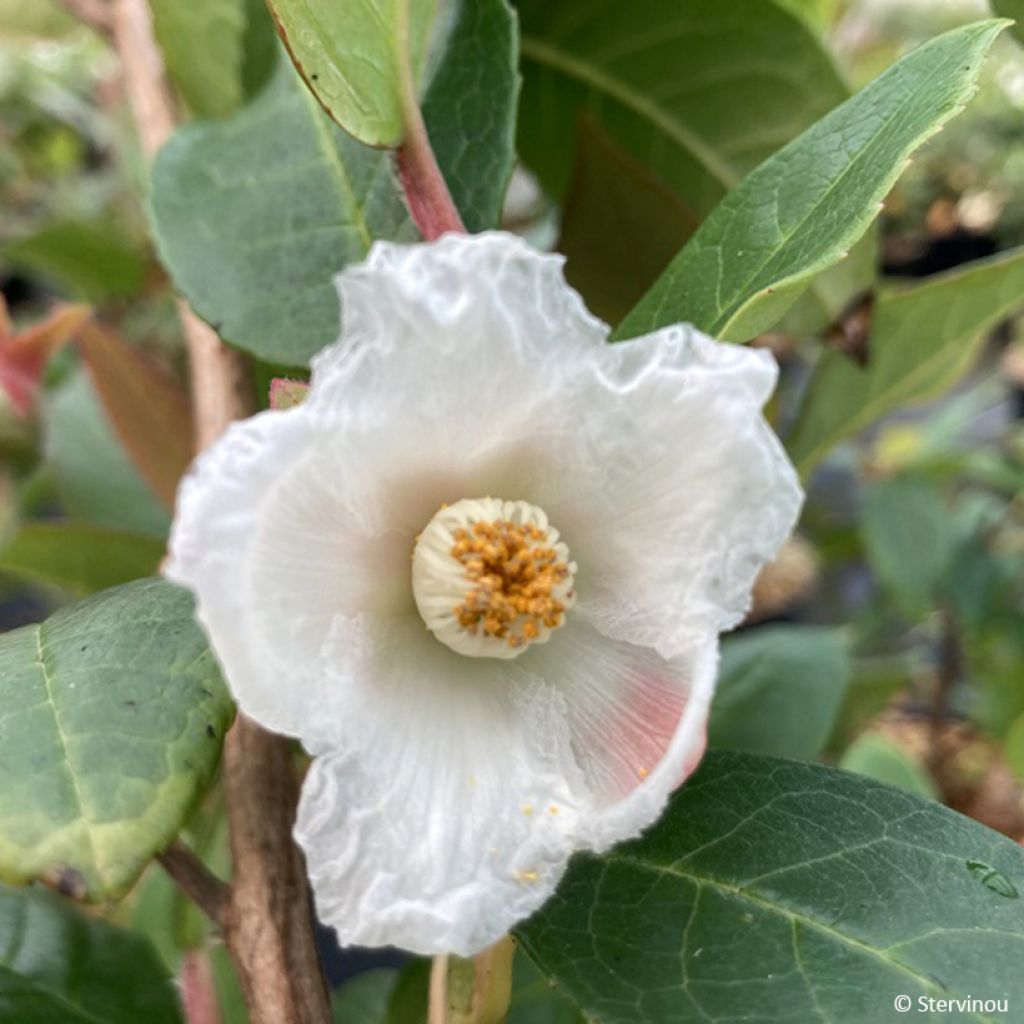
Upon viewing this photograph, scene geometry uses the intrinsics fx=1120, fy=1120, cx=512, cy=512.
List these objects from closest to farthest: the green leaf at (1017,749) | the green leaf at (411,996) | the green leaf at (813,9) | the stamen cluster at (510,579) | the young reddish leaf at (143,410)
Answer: the stamen cluster at (510,579)
the green leaf at (411,996)
the young reddish leaf at (143,410)
the green leaf at (813,9)
the green leaf at (1017,749)

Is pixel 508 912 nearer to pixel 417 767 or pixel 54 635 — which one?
pixel 417 767

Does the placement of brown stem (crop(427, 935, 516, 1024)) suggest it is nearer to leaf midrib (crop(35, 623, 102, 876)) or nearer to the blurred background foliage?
leaf midrib (crop(35, 623, 102, 876))

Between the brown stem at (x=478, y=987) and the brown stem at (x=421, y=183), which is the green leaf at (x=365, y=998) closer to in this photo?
the brown stem at (x=478, y=987)

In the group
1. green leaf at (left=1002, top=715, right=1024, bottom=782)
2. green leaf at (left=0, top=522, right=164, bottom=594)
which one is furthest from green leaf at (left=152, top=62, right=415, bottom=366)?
green leaf at (left=1002, top=715, right=1024, bottom=782)

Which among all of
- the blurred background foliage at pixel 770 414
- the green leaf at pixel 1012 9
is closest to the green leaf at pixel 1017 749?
the blurred background foliage at pixel 770 414

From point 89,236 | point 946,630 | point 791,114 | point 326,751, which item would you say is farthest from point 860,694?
point 326,751
